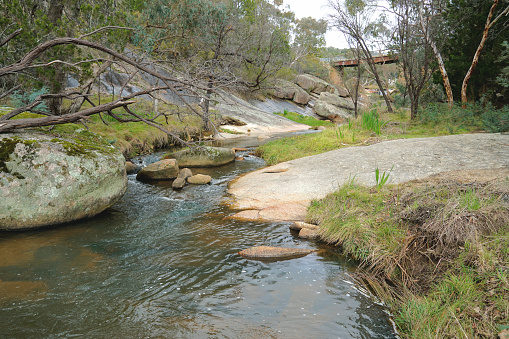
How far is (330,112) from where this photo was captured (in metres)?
27.5

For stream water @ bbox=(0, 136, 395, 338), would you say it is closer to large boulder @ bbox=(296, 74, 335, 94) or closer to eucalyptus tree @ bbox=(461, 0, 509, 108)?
eucalyptus tree @ bbox=(461, 0, 509, 108)

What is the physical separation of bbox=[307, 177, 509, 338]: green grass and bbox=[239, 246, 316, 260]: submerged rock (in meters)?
0.59

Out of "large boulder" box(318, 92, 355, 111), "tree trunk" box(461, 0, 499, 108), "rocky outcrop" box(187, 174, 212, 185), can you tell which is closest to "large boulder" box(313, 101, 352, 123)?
"large boulder" box(318, 92, 355, 111)

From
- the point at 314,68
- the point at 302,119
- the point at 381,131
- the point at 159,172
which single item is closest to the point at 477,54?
the point at 381,131

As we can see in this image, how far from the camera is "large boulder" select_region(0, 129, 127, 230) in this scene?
188 inches

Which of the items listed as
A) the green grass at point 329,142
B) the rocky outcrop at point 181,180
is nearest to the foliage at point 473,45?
the green grass at point 329,142

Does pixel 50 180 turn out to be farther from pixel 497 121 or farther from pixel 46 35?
pixel 497 121

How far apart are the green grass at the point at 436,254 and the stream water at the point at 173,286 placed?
0.93 ft

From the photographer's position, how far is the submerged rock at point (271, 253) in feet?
13.9

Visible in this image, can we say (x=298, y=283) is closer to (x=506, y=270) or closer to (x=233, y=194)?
(x=506, y=270)

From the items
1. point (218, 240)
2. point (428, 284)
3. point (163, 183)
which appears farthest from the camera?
point (163, 183)

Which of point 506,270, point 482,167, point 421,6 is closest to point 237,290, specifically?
point 506,270

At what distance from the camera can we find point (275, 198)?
633 centimetres

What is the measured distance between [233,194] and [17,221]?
3737 millimetres
